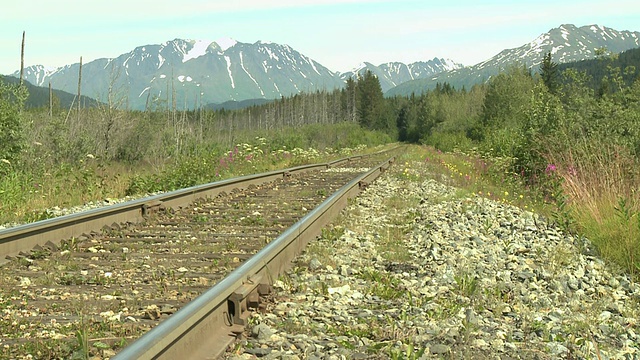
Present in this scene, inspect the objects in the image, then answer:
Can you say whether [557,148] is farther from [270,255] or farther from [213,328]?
[213,328]

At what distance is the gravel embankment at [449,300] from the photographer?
3414 millimetres

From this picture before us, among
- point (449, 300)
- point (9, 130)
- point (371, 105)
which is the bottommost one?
point (449, 300)

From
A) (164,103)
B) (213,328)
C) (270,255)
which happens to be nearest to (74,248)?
(270,255)

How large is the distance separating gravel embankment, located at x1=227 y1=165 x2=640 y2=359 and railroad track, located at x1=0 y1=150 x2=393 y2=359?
0.27 m

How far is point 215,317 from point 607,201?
549cm

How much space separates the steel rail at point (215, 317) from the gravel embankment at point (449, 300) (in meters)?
0.12

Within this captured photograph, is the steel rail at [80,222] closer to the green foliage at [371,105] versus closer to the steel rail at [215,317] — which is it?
the steel rail at [215,317]

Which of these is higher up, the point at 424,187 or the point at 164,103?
the point at 164,103

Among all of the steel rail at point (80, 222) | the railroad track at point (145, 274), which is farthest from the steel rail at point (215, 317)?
the steel rail at point (80, 222)

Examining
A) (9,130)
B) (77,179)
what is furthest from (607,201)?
(9,130)

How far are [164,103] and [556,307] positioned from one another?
2321 cm

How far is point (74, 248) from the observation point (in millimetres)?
5895

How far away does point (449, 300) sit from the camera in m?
4.36

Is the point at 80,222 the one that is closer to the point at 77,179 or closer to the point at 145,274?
the point at 145,274
